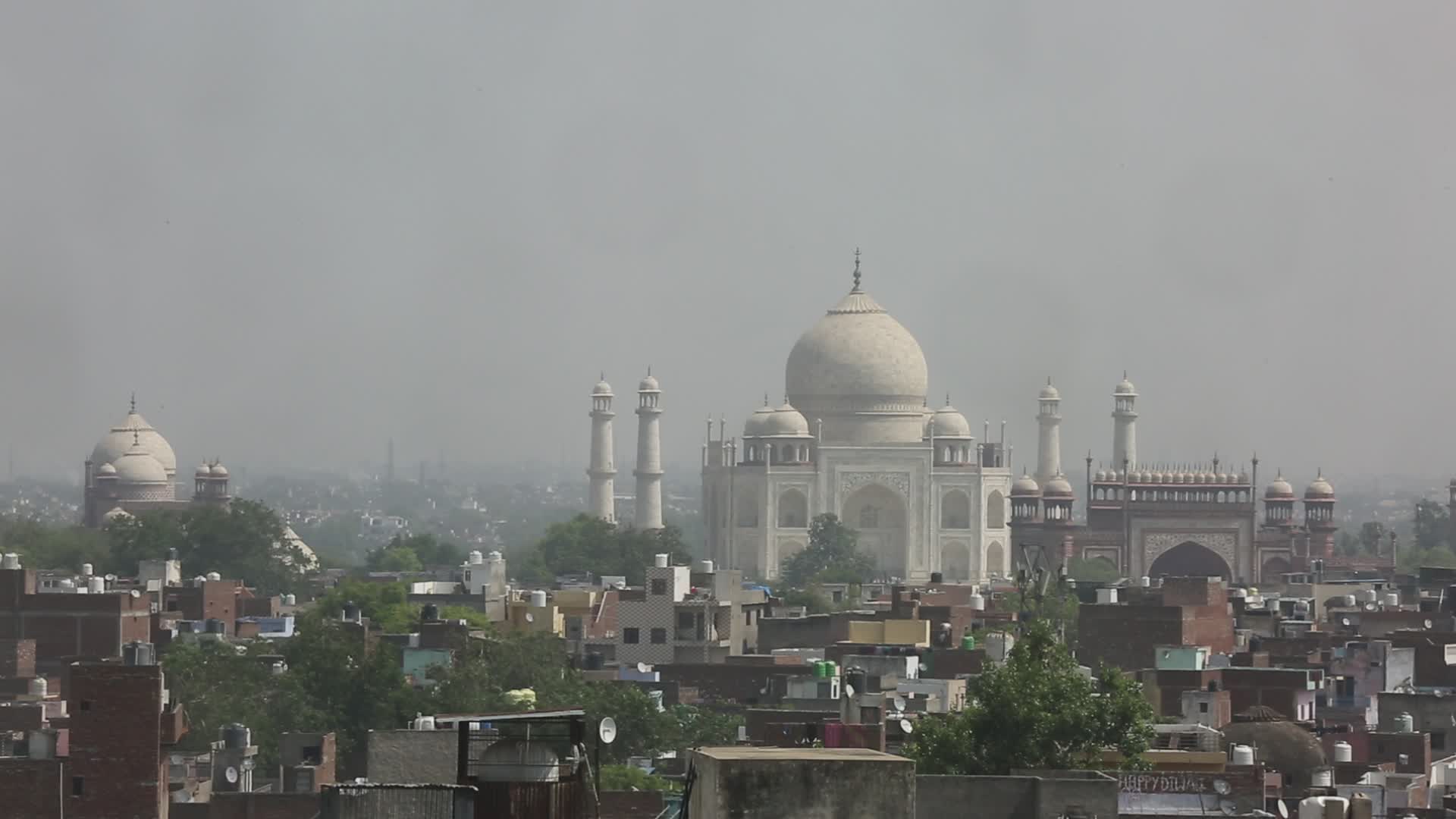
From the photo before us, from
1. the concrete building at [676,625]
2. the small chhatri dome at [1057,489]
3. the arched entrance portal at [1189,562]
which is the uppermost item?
the small chhatri dome at [1057,489]

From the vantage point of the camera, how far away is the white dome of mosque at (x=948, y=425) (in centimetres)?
10331

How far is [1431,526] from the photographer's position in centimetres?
11100

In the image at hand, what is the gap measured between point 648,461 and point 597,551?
935 inches

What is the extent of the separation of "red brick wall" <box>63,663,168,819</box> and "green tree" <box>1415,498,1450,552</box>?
84.4 metres

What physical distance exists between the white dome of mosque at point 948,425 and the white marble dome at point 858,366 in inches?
28.4

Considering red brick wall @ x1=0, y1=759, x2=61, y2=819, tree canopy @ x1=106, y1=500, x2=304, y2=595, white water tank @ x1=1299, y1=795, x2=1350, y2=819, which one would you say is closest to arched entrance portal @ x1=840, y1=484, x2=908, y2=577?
tree canopy @ x1=106, y1=500, x2=304, y2=595

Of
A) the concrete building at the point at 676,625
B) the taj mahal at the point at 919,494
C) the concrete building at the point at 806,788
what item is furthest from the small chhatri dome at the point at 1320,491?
the concrete building at the point at 806,788

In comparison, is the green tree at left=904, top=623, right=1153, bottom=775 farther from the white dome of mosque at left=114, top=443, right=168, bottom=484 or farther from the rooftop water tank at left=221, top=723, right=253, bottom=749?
the white dome of mosque at left=114, top=443, right=168, bottom=484

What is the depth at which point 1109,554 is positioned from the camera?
93.8 m

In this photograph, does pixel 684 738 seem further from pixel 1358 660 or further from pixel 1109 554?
pixel 1109 554

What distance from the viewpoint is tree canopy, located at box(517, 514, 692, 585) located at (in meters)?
79.9

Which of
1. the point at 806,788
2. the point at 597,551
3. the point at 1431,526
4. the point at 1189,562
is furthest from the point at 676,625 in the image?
the point at 1431,526

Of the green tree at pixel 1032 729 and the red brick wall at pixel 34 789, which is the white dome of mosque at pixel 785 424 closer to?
the green tree at pixel 1032 729

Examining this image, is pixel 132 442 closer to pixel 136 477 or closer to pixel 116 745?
pixel 136 477
